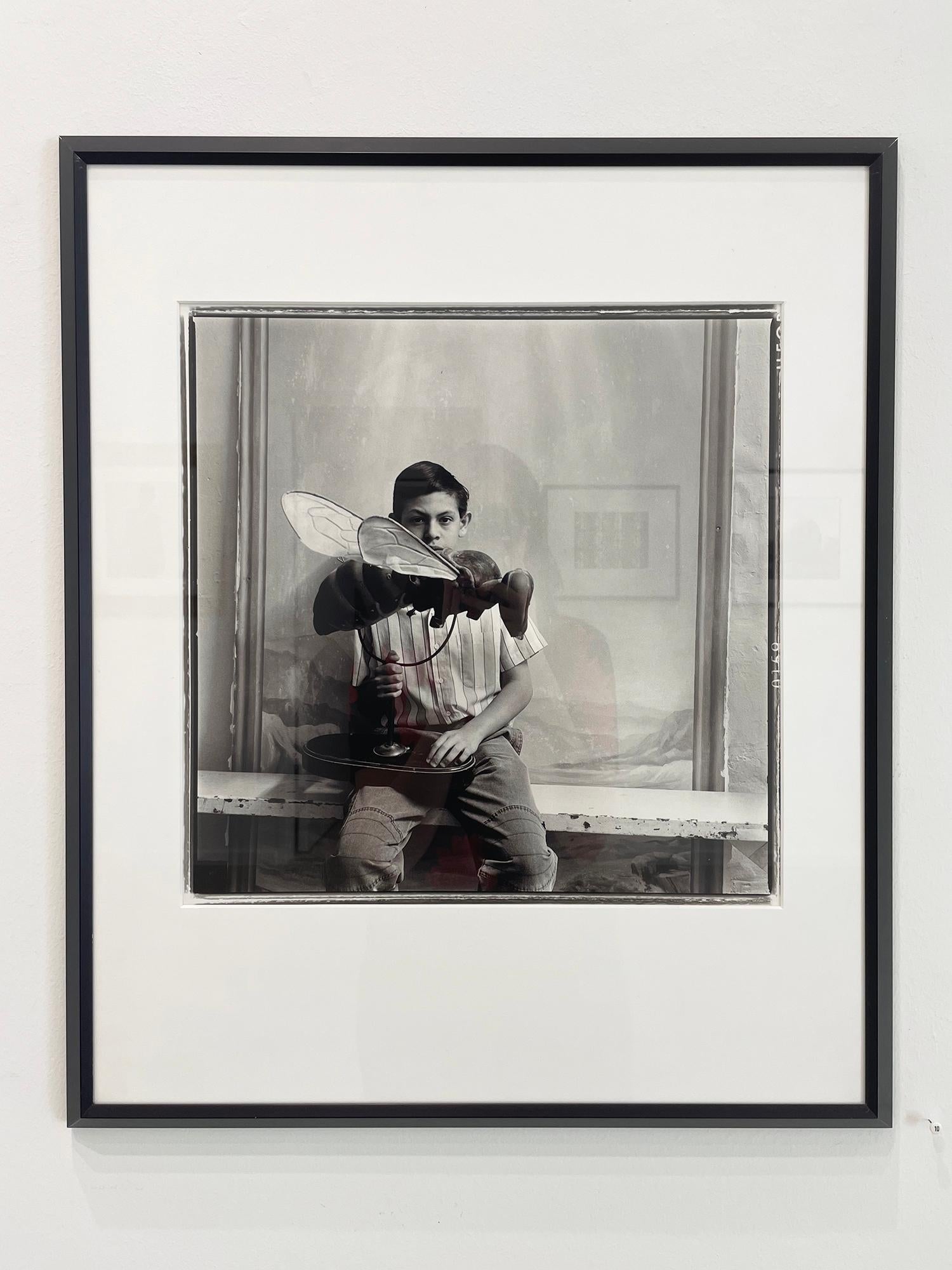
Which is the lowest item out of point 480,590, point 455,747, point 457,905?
point 457,905

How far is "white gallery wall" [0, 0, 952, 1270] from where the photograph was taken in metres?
0.68

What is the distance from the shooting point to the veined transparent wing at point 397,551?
0.66 metres

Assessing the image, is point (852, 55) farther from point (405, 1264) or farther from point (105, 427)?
point (405, 1264)

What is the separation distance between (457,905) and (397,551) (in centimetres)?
30

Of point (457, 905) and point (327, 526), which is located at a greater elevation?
point (327, 526)

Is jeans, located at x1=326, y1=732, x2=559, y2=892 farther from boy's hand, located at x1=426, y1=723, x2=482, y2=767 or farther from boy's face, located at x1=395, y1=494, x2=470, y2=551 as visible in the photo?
boy's face, located at x1=395, y1=494, x2=470, y2=551

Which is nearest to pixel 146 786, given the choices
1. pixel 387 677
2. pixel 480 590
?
pixel 387 677

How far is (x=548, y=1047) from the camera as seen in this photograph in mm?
681

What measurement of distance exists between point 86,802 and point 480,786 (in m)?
0.33

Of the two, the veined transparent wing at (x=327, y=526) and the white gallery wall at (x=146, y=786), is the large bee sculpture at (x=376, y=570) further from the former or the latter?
the white gallery wall at (x=146, y=786)

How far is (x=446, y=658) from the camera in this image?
2.19 feet

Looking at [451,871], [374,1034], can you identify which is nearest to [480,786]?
[451,871]

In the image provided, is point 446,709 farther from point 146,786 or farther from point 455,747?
point 146,786

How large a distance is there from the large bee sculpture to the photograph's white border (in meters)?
0.12
